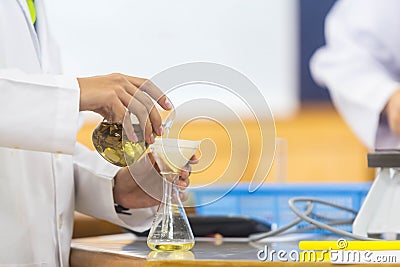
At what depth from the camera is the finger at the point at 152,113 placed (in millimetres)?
882

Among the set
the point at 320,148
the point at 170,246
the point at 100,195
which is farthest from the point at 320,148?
the point at 170,246

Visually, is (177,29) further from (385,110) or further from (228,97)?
(228,97)

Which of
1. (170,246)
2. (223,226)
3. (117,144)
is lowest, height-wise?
(223,226)

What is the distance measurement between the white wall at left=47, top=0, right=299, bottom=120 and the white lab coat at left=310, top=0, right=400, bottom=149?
0.81 meters

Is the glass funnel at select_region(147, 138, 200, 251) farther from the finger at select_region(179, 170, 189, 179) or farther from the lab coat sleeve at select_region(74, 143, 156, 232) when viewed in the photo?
the lab coat sleeve at select_region(74, 143, 156, 232)

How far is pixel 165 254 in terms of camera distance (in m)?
0.90

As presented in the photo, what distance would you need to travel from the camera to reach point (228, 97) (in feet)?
3.05

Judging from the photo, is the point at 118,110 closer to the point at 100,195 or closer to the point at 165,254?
the point at 165,254

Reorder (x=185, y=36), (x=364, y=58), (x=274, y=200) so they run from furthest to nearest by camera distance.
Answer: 1. (x=185, y=36)
2. (x=364, y=58)
3. (x=274, y=200)

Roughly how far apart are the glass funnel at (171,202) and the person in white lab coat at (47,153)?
2 centimetres

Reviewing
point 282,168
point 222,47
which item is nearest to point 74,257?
point 282,168

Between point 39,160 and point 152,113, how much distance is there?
0.28 m

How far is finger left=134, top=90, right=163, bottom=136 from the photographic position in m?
0.88

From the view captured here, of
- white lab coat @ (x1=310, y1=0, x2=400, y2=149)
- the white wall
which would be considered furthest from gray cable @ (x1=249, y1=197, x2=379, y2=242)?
the white wall
